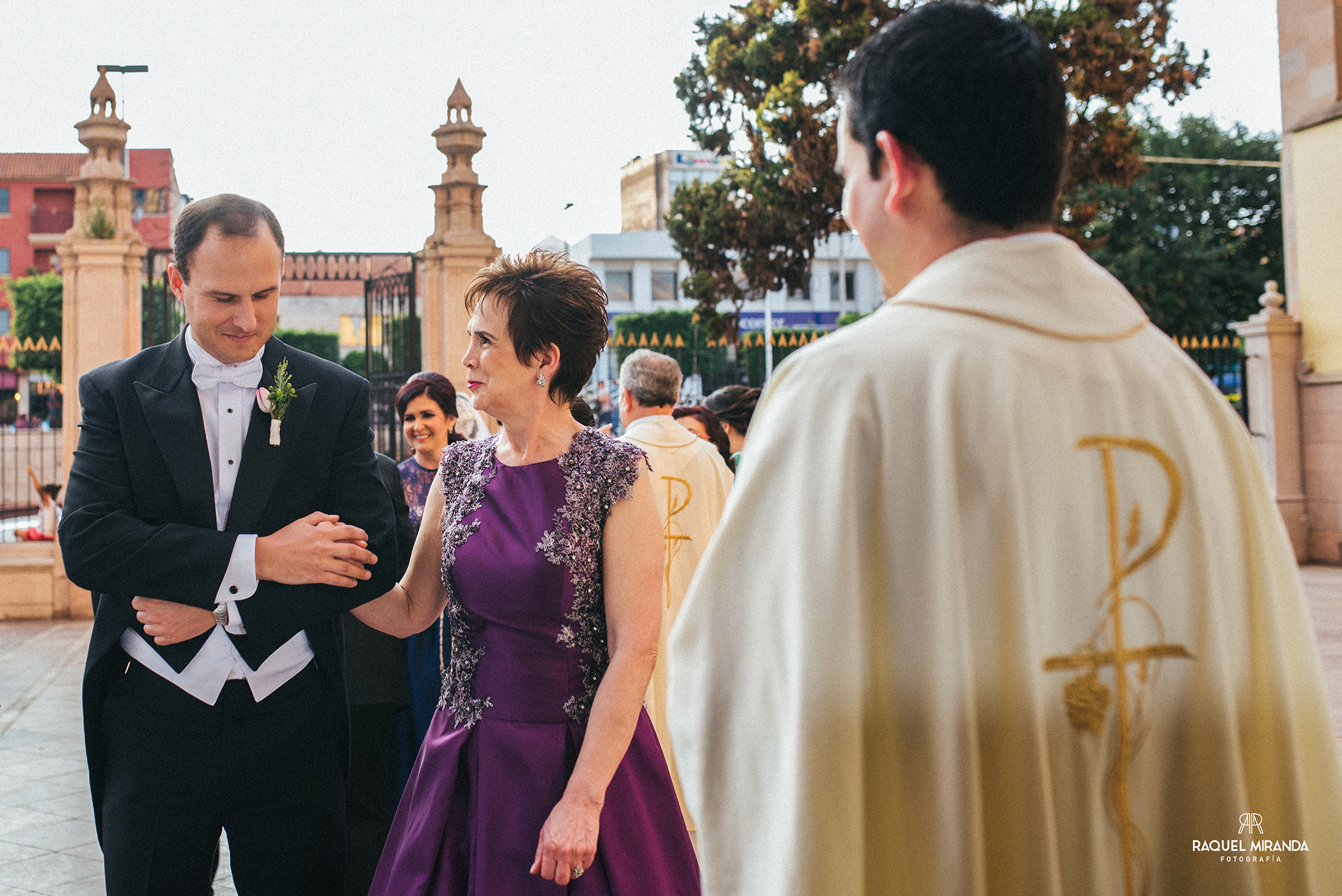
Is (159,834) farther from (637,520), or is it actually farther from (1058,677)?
(1058,677)

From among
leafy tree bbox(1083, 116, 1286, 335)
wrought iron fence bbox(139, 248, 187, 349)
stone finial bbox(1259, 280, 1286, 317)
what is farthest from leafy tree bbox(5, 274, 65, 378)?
stone finial bbox(1259, 280, 1286, 317)

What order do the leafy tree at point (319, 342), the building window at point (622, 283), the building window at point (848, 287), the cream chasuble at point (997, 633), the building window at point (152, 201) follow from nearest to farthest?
the cream chasuble at point (997, 633), the leafy tree at point (319, 342), the building window at point (152, 201), the building window at point (848, 287), the building window at point (622, 283)

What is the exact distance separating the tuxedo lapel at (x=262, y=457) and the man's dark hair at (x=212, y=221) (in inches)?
12.0

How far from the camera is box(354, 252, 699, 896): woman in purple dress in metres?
2.25

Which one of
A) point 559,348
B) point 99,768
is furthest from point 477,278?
point 99,768

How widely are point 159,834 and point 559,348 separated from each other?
1.38 meters

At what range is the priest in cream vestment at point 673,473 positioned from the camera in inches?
208

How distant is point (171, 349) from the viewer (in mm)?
2387

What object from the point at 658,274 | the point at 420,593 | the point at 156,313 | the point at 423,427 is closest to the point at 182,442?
the point at 420,593

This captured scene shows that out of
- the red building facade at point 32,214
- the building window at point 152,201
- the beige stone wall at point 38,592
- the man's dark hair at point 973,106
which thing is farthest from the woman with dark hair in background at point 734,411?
the red building facade at point 32,214

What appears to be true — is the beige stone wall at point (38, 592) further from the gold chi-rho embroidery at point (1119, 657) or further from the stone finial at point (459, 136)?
the gold chi-rho embroidery at point (1119, 657)

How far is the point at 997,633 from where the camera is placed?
1174 mm

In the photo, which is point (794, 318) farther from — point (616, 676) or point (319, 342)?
point (616, 676)

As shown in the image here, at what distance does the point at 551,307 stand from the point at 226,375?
0.76m
